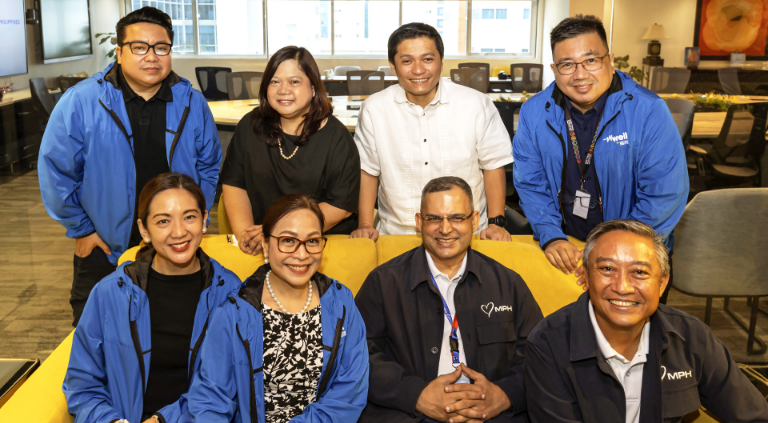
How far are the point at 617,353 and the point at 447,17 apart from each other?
1245cm

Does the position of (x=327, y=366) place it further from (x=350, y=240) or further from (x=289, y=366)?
(x=350, y=240)

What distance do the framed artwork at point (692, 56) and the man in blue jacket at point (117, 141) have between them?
8.04 metres

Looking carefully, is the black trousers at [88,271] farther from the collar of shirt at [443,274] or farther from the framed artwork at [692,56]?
the framed artwork at [692,56]

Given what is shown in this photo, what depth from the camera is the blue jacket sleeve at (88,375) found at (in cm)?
187

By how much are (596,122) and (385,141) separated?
0.93 metres

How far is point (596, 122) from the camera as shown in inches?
97.3

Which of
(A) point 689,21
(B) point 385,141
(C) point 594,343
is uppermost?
(A) point 689,21

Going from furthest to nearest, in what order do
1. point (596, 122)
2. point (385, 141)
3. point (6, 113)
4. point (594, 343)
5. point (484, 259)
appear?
point (6, 113), point (385, 141), point (596, 122), point (484, 259), point (594, 343)

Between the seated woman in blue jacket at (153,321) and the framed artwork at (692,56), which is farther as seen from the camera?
the framed artwork at (692,56)

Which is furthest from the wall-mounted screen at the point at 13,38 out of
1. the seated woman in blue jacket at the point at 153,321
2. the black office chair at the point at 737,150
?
the black office chair at the point at 737,150

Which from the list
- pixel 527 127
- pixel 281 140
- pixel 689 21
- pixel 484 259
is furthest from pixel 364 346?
pixel 689 21

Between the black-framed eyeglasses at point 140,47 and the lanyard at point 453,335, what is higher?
the black-framed eyeglasses at point 140,47

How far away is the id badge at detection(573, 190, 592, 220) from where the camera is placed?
2506mm

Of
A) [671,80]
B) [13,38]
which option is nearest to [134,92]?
[13,38]
